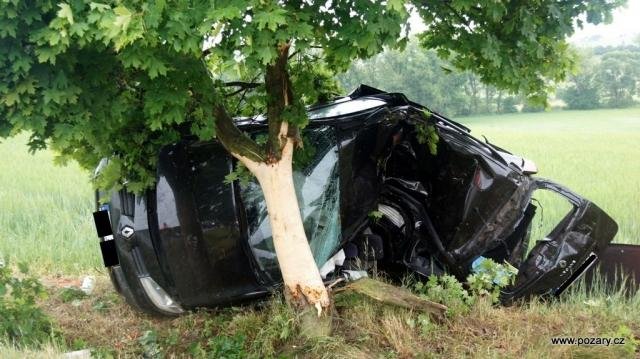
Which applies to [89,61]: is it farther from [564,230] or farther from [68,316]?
[564,230]

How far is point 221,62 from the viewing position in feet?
8.14

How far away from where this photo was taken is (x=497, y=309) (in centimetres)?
414

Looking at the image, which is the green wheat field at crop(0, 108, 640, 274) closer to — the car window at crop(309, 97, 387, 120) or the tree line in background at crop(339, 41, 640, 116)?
the car window at crop(309, 97, 387, 120)

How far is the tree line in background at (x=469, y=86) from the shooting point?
41.7 m

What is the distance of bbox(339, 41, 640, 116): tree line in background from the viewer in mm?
41719

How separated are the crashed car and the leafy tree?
12.7 inches

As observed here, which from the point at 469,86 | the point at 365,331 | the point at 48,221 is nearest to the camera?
the point at 365,331

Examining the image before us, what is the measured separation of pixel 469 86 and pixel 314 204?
42.3 metres

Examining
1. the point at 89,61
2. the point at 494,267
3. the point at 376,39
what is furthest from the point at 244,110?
the point at 494,267

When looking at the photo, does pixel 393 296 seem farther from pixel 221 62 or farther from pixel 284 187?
pixel 221 62

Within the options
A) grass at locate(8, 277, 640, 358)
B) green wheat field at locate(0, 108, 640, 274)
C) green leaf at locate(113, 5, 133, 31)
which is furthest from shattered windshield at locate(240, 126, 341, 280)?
green leaf at locate(113, 5, 133, 31)

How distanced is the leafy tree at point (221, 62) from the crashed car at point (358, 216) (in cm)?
32

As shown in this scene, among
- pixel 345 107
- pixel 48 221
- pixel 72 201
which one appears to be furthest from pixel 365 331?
pixel 72 201

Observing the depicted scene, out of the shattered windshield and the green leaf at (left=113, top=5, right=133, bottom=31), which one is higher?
the green leaf at (left=113, top=5, right=133, bottom=31)
